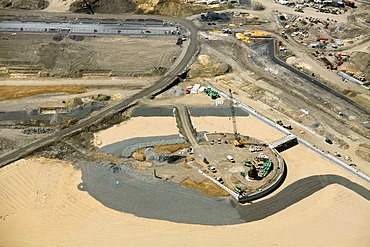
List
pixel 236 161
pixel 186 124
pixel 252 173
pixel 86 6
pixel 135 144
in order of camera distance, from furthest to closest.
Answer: pixel 86 6
pixel 186 124
pixel 135 144
pixel 236 161
pixel 252 173

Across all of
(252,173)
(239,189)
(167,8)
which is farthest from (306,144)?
(167,8)

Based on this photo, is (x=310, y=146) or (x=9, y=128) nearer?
(x=310, y=146)

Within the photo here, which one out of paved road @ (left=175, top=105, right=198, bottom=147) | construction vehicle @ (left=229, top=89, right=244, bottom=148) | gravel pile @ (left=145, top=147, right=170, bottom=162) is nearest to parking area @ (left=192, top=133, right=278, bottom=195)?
construction vehicle @ (left=229, top=89, right=244, bottom=148)

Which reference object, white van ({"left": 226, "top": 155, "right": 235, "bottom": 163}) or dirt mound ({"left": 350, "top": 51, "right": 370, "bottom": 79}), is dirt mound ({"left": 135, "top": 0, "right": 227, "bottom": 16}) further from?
white van ({"left": 226, "top": 155, "right": 235, "bottom": 163})

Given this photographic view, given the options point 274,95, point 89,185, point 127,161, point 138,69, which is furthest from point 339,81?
point 89,185

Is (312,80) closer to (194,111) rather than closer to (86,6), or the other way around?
(194,111)

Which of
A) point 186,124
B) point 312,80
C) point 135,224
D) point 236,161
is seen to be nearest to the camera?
point 135,224

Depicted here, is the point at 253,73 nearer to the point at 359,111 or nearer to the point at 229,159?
the point at 359,111
